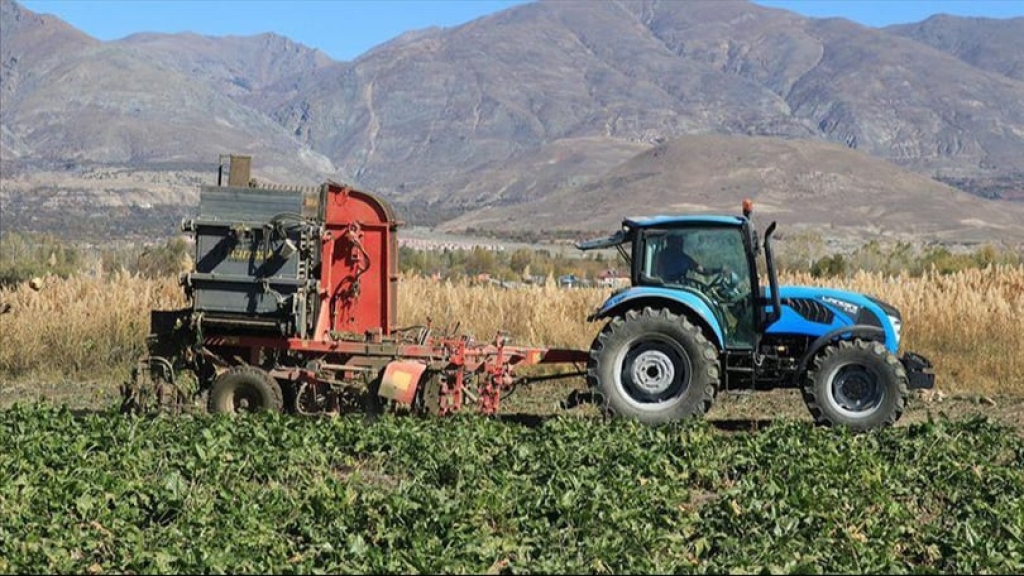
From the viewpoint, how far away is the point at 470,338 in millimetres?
14227

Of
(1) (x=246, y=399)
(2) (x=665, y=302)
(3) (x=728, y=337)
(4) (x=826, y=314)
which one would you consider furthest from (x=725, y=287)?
(1) (x=246, y=399)

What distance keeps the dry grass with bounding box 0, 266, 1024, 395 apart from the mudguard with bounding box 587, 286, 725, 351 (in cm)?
580

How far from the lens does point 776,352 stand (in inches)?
534

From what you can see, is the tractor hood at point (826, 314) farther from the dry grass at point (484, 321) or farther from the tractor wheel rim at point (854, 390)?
the dry grass at point (484, 321)

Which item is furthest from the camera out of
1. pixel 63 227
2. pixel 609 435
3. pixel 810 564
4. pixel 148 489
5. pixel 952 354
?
pixel 63 227

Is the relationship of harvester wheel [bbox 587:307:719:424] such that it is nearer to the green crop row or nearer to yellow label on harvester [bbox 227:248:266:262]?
the green crop row

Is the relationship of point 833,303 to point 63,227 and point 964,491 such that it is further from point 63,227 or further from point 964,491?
point 63,227

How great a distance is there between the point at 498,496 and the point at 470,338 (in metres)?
5.19

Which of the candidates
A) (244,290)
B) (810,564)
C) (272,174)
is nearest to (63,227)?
(272,174)

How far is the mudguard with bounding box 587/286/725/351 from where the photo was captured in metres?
13.3

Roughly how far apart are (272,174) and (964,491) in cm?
16859

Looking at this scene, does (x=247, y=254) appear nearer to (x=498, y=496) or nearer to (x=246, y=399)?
(x=246, y=399)

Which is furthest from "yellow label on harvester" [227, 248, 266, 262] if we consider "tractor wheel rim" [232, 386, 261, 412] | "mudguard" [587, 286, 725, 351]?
"mudguard" [587, 286, 725, 351]

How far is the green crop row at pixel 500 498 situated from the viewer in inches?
316
